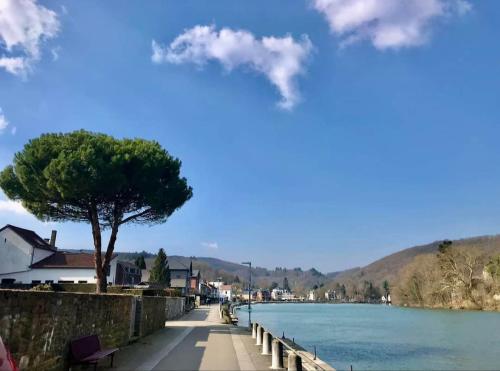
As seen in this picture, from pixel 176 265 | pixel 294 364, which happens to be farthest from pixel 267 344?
pixel 176 265

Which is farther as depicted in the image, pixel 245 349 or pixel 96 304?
pixel 245 349

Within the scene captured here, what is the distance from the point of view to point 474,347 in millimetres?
29516

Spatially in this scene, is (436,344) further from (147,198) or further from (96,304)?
(96,304)

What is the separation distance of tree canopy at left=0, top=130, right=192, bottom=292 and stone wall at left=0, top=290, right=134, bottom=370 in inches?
534

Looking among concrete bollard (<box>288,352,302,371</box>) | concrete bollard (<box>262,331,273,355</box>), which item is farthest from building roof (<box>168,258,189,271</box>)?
concrete bollard (<box>288,352,302,371</box>)

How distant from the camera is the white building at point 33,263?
4988cm

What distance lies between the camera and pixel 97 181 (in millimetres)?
26750

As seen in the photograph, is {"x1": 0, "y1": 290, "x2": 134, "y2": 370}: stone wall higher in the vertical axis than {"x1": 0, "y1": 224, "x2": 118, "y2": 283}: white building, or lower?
lower

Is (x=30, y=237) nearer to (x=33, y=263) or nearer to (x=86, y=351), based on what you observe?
(x=33, y=263)

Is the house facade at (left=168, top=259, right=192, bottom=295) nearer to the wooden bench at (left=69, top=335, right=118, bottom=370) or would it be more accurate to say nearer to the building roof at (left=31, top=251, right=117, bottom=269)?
the building roof at (left=31, top=251, right=117, bottom=269)

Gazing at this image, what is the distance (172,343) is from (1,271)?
126 feet

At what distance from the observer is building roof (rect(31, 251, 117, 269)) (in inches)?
2031

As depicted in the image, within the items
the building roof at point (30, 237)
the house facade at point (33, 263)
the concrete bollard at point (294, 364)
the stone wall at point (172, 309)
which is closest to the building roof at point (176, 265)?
the building roof at point (30, 237)

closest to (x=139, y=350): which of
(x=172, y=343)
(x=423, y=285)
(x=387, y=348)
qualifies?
(x=172, y=343)
